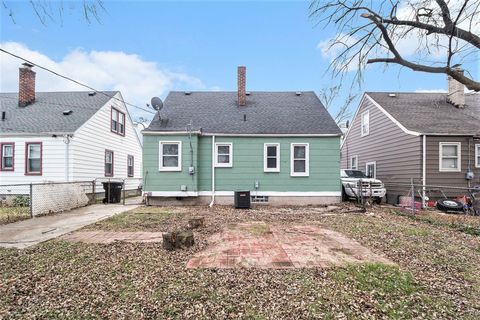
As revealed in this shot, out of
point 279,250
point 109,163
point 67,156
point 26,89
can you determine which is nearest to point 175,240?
point 279,250

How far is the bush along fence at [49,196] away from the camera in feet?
30.8

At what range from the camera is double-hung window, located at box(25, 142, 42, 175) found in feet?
42.1

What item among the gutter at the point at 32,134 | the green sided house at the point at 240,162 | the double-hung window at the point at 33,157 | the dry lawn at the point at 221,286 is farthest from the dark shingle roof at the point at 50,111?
the dry lawn at the point at 221,286

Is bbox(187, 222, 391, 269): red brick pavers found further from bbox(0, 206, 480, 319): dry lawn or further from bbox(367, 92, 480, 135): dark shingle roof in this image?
bbox(367, 92, 480, 135): dark shingle roof

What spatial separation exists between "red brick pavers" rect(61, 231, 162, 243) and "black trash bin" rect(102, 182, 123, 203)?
275 inches

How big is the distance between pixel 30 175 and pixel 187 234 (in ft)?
37.4

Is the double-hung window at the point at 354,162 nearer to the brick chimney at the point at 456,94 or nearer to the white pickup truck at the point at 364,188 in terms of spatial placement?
the white pickup truck at the point at 364,188

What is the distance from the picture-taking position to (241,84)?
14.3 metres

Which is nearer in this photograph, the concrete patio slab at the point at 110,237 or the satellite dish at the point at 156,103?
the concrete patio slab at the point at 110,237

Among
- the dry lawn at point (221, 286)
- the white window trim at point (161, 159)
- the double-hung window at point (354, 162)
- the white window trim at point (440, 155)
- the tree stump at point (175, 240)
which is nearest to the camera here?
the dry lawn at point (221, 286)

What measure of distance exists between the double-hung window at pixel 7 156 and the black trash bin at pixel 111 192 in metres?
4.28

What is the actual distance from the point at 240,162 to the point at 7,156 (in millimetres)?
10936

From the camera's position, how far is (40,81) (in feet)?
50.7

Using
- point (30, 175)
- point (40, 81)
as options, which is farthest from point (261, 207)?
point (40, 81)
